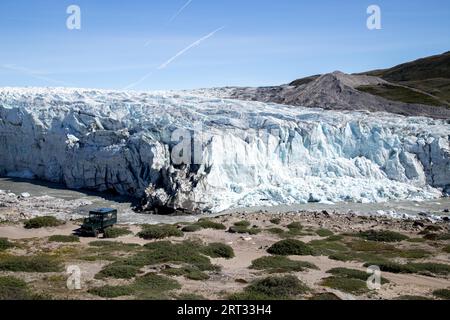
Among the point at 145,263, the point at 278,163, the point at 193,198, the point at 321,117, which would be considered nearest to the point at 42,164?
the point at 193,198

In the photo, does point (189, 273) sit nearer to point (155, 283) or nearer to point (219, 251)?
point (155, 283)

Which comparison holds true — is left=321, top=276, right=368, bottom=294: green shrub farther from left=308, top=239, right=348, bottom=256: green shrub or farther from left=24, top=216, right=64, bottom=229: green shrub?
left=24, top=216, right=64, bottom=229: green shrub

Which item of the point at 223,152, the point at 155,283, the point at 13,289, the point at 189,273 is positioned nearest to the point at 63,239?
the point at 189,273

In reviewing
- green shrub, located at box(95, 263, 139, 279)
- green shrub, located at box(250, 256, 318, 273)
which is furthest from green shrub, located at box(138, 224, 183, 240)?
green shrub, located at box(95, 263, 139, 279)

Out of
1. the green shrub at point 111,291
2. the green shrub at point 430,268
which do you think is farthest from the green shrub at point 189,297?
the green shrub at point 430,268

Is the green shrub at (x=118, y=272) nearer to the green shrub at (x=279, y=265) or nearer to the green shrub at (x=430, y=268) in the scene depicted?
the green shrub at (x=279, y=265)
